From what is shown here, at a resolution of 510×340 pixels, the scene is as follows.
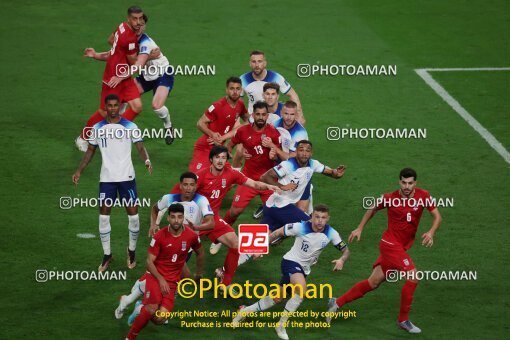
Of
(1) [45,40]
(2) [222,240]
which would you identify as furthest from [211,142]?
(1) [45,40]

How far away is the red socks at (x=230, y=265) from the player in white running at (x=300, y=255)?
2.75 feet

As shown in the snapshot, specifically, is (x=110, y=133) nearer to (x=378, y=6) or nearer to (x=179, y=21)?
(x=179, y=21)

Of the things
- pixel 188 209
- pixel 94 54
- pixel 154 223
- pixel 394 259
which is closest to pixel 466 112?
pixel 94 54

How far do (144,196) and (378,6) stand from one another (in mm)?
12499

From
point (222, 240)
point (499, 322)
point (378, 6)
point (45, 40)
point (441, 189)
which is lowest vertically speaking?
point (499, 322)

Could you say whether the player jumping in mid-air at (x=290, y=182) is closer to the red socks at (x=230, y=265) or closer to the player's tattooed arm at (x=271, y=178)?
the player's tattooed arm at (x=271, y=178)

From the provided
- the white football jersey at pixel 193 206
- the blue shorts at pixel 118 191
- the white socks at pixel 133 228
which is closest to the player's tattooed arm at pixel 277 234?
the white football jersey at pixel 193 206

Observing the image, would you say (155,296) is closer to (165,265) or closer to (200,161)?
(165,265)

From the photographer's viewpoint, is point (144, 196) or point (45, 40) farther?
point (45, 40)

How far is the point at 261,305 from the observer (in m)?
13.7

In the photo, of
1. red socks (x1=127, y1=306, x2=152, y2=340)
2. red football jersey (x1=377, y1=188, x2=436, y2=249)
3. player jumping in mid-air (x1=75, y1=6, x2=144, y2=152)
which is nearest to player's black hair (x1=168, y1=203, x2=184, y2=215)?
red socks (x1=127, y1=306, x2=152, y2=340)

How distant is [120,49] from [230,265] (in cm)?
536

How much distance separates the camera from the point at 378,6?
92.2 ft

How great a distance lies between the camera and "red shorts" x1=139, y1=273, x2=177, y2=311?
13.1 metres
